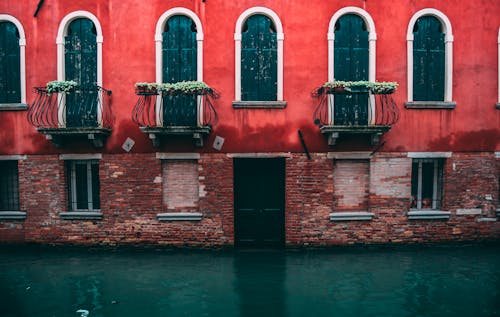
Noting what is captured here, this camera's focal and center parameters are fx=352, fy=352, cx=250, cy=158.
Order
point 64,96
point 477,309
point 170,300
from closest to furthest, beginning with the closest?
point 477,309 < point 170,300 < point 64,96

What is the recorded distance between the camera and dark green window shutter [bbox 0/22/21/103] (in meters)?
10.2

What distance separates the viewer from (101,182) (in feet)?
32.8

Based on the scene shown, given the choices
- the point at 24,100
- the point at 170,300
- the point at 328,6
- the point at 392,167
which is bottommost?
the point at 170,300

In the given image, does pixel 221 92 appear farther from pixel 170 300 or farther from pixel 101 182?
pixel 170 300

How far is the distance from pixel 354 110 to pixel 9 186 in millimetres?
10404

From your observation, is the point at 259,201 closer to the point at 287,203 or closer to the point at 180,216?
the point at 287,203

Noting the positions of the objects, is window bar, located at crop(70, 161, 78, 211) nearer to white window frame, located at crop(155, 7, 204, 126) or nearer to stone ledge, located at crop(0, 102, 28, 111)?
stone ledge, located at crop(0, 102, 28, 111)

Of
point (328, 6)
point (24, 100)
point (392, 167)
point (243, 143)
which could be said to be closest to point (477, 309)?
point (392, 167)

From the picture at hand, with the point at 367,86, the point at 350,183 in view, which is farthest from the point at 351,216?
the point at 367,86

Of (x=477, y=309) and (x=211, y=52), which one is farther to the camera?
(x=211, y=52)

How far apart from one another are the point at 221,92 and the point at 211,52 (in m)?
1.16

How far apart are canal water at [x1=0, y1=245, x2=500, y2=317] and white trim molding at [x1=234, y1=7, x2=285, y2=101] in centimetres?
460

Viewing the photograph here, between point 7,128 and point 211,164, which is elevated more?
point 7,128

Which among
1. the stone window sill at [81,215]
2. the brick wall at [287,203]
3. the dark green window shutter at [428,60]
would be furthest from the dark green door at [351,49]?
the stone window sill at [81,215]
